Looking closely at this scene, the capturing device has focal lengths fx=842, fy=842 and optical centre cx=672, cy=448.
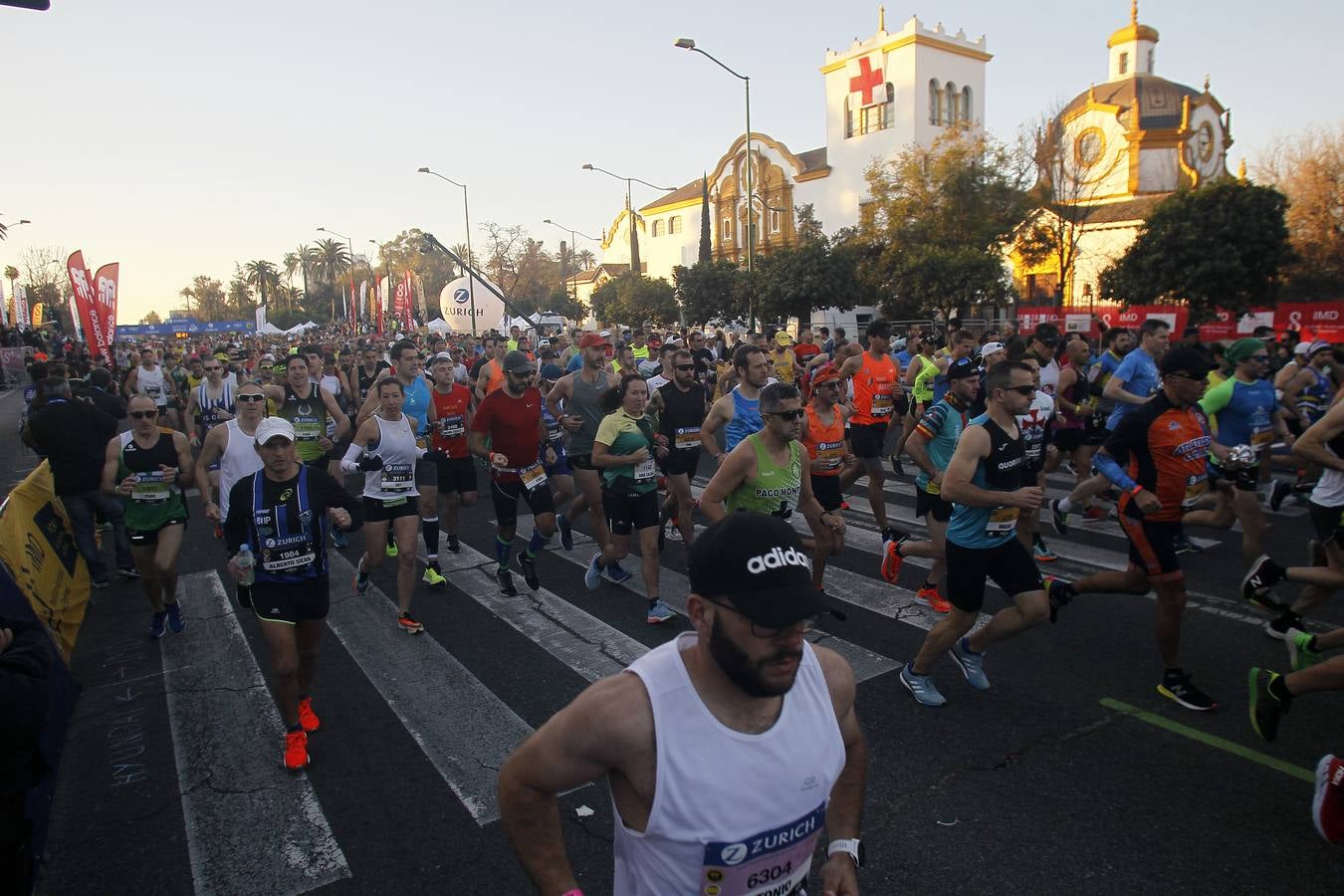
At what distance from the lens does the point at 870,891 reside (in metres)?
3.36

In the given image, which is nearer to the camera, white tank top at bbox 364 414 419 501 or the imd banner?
the imd banner

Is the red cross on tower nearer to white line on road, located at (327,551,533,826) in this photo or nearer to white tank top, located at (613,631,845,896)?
white line on road, located at (327,551,533,826)

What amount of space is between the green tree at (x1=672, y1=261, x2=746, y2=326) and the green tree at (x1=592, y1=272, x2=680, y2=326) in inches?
147

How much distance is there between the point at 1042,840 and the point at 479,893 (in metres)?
2.39

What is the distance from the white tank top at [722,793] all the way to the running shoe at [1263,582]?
203 inches

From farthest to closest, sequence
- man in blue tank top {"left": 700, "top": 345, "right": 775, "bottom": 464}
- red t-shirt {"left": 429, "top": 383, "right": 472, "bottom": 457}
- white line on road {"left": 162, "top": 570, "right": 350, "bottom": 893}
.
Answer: red t-shirt {"left": 429, "top": 383, "right": 472, "bottom": 457}
man in blue tank top {"left": 700, "top": 345, "right": 775, "bottom": 464}
white line on road {"left": 162, "top": 570, "right": 350, "bottom": 893}

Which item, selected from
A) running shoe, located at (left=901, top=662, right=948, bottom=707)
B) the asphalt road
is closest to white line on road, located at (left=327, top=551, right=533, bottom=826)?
the asphalt road

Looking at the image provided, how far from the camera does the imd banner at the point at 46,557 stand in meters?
6.15

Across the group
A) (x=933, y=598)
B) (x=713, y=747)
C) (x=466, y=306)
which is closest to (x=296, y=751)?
(x=713, y=747)

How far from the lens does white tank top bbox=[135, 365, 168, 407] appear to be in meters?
15.0

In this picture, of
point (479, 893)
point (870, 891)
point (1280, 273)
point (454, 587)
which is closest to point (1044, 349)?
point (454, 587)

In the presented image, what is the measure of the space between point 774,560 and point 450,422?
727 centimetres

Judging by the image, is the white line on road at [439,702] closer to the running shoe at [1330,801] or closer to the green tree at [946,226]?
the running shoe at [1330,801]

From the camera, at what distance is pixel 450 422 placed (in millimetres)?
8555
